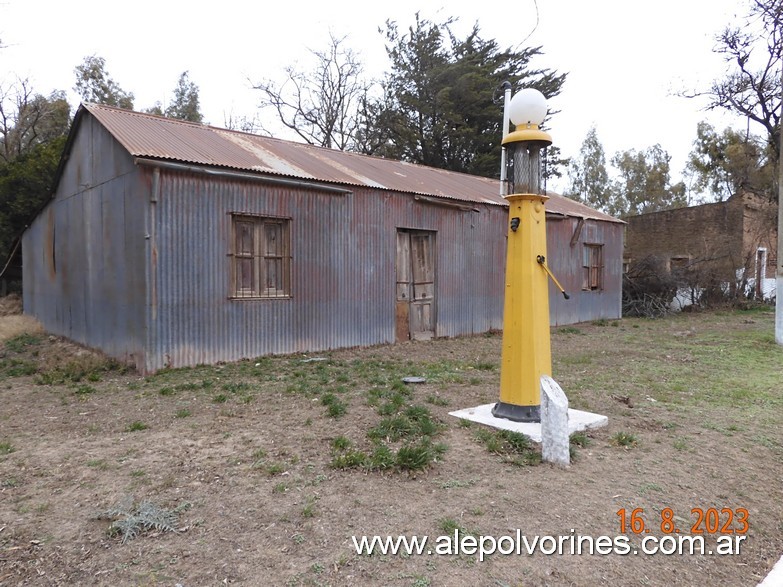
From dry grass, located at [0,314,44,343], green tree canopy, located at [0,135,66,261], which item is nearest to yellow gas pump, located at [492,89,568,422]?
dry grass, located at [0,314,44,343]

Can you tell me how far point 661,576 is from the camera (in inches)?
110

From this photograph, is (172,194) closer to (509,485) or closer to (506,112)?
(506,112)

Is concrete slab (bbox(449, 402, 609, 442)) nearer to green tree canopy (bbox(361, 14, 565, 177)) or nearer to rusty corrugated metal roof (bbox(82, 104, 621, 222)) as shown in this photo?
rusty corrugated metal roof (bbox(82, 104, 621, 222))

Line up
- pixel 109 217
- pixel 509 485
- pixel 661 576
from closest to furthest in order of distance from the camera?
pixel 661 576 → pixel 509 485 → pixel 109 217

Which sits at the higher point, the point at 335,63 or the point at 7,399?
the point at 335,63

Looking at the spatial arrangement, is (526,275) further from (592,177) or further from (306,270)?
(592,177)

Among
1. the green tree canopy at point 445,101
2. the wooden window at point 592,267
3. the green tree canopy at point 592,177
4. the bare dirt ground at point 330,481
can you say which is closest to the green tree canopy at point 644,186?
the green tree canopy at point 592,177

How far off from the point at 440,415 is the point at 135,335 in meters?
5.12

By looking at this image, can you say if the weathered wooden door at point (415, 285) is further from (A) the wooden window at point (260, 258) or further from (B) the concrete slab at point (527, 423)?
(B) the concrete slab at point (527, 423)

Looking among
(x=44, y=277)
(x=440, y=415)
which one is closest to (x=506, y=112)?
(x=440, y=415)

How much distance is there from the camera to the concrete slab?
4.77 m

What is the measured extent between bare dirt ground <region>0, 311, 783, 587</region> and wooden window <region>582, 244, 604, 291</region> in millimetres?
9222

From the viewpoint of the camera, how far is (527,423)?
4.98 metres

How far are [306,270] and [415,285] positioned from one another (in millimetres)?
2866
